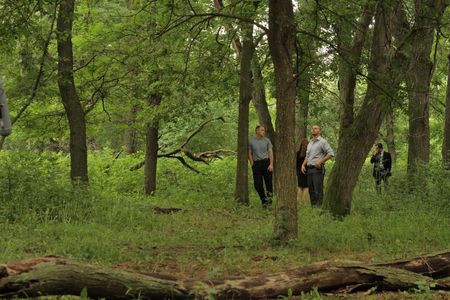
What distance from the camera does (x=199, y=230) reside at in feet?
32.4

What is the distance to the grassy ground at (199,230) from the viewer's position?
269 inches

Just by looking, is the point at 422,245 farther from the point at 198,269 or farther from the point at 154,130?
the point at 154,130

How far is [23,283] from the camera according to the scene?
394cm

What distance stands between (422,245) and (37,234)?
18.1 feet

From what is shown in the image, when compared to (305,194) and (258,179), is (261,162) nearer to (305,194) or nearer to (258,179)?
(258,179)

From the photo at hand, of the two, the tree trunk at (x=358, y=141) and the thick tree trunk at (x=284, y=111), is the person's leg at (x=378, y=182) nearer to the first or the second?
the tree trunk at (x=358, y=141)

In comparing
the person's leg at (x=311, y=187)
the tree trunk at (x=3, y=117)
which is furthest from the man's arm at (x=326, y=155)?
the tree trunk at (x=3, y=117)

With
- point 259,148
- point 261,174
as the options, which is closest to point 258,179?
point 261,174

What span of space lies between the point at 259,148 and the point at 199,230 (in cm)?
384

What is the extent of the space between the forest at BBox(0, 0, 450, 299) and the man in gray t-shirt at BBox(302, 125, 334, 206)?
0.33 ft

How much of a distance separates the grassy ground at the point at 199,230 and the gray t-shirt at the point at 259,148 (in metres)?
1.25

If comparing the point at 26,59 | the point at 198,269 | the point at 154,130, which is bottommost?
the point at 198,269

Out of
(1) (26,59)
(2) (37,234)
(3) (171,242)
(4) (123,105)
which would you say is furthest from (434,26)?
(4) (123,105)

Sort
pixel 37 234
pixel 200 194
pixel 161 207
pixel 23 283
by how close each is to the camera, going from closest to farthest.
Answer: pixel 23 283
pixel 37 234
pixel 161 207
pixel 200 194
